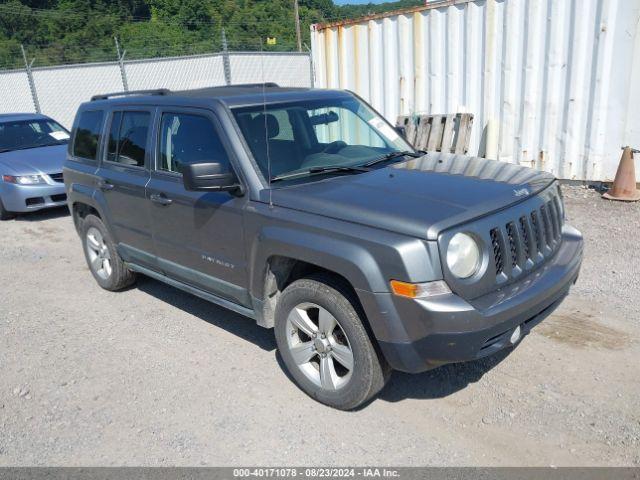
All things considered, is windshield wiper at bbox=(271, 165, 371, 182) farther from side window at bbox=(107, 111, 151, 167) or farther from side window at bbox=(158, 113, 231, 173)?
side window at bbox=(107, 111, 151, 167)

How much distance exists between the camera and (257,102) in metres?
4.05

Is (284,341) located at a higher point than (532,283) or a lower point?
lower

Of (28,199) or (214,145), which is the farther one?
(28,199)

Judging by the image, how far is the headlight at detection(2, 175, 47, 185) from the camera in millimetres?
8609

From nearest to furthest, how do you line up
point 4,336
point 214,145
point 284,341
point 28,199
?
point 284,341 → point 214,145 → point 4,336 → point 28,199

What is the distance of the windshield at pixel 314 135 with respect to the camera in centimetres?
381

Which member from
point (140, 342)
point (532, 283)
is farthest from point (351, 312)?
point (140, 342)

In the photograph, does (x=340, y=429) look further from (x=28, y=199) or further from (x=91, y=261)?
(x=28, y=199)

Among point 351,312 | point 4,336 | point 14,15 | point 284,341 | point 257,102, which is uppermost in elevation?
point 14,15

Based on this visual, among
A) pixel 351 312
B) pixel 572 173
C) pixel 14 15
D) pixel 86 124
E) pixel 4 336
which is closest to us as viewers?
pixel 351 312

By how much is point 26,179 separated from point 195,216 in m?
5.92

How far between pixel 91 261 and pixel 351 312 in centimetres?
365

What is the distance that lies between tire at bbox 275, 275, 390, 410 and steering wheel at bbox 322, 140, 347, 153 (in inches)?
45.0

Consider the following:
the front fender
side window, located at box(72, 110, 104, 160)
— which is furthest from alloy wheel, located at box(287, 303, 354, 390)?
side window, located at box(72, 110, 104, 160)
